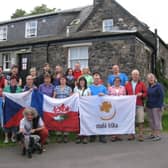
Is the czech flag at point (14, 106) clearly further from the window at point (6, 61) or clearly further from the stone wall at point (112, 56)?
the window at point (6, 61)

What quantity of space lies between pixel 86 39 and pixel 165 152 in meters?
16.1

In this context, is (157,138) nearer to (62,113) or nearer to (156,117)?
(156,117)

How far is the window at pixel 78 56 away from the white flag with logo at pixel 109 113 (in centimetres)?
1415

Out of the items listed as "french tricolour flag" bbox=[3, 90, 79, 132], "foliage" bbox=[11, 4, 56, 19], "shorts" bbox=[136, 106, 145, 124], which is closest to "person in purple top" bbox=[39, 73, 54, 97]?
"french tricolour flag" bbox=[3, 90, 79, 132]

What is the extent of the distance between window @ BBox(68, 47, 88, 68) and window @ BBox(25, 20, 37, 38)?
8406 mm

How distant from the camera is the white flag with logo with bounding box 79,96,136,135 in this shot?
1067 cm

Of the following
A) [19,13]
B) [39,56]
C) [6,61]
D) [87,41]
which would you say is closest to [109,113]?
[87,41]

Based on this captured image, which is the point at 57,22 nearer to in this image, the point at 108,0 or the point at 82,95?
the point at 108,0

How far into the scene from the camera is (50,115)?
35.3 ft

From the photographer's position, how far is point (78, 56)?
2514 centimetres

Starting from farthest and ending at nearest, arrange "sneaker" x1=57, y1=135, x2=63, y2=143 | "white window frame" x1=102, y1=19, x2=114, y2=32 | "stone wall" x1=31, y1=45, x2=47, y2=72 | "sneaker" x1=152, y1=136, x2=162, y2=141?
"white window frame" x1=102, y1=19, x2=114, y2=32 → "stone wall" x1=31, y1=45, x2=47, y2=72 → "sneaker" x1=152, y1=136, x2=162, y2=141 → "sneaker" x1=57, y1=135, x2=63, y2=143

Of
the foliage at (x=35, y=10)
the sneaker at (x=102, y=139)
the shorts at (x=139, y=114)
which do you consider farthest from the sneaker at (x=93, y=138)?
the foliage at (x=35, y=10)

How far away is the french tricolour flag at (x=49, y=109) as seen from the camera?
10703mm

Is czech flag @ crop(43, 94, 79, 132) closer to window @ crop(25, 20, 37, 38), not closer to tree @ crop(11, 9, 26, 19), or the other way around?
window @ crop(25, 20, 37, 38)
